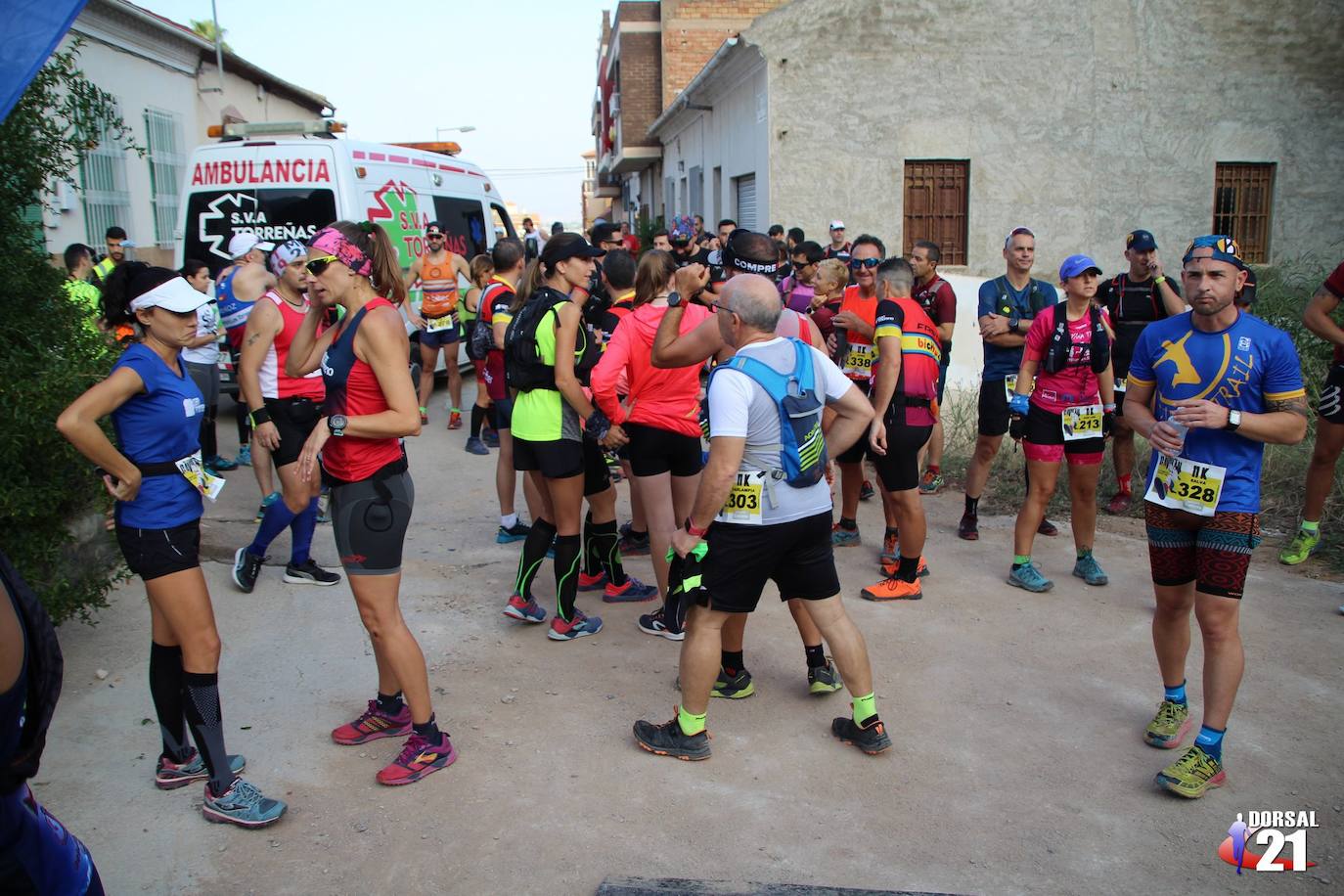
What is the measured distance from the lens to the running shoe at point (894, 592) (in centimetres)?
585

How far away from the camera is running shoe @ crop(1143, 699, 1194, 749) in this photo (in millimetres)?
4109

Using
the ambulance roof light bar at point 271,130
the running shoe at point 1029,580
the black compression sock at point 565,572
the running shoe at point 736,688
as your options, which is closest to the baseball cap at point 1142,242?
the running shoe at point 1029,580

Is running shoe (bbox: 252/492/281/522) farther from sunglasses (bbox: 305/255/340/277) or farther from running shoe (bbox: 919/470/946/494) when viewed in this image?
running shoe (bbox: 919/470/946/494)

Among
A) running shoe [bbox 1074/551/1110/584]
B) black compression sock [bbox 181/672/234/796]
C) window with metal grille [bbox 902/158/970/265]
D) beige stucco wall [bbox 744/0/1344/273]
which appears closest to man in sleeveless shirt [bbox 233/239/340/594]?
black compression sock [bbox 181/672/234/796]

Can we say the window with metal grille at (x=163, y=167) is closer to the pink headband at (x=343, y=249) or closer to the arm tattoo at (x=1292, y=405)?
the pink headband at (x=343, y=249)

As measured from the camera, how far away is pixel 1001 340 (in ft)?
23.0

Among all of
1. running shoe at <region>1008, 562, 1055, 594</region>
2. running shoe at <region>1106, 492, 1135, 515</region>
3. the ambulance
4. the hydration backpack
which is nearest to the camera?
the hydration backpack

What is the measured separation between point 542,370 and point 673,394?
2.25 ft

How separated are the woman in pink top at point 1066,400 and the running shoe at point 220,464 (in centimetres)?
649

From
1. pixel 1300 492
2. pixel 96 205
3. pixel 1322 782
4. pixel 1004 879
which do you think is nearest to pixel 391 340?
pixel 1004 879

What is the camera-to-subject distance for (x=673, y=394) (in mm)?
5152

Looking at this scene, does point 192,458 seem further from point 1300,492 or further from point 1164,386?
point 1300,492

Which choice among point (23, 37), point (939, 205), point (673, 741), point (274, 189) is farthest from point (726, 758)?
point (939, 205)

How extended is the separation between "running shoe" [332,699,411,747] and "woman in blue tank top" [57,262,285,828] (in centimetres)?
54
